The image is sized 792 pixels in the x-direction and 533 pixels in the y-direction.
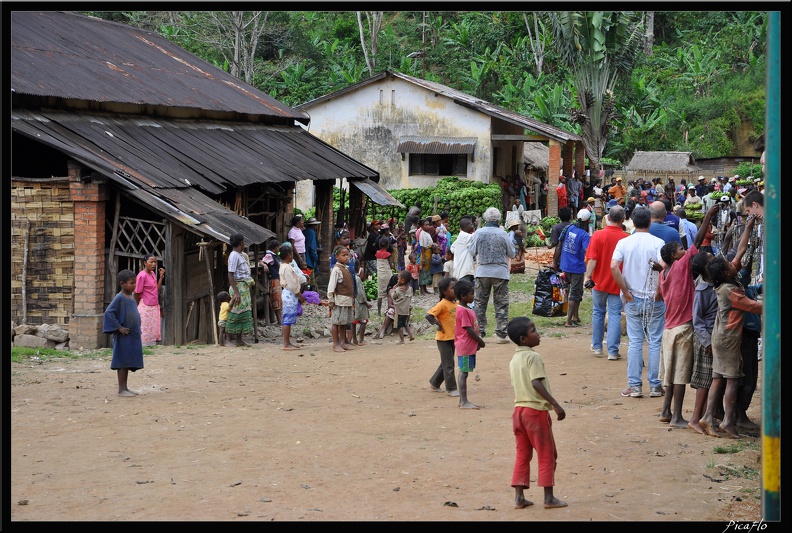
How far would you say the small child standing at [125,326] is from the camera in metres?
9.83

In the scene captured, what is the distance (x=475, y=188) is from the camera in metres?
28.7

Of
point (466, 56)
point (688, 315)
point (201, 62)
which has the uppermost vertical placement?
point (466, 56)

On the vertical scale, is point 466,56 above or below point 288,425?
above

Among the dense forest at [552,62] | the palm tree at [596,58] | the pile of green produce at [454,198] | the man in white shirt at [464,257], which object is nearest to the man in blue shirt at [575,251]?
the man in white shirt at [464,257]

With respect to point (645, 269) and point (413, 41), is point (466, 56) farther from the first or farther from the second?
point (645, 269)

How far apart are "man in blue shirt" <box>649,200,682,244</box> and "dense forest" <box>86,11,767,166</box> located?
25304mm

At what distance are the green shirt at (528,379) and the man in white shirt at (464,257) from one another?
268 inches

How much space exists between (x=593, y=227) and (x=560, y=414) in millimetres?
20595

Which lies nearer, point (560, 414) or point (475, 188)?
point (560, 414)

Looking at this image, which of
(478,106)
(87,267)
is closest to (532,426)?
(87,267)

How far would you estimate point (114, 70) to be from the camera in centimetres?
→ 1783

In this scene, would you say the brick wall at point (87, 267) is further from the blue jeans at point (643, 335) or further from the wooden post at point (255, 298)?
the blue jeans at point (643, 335)
